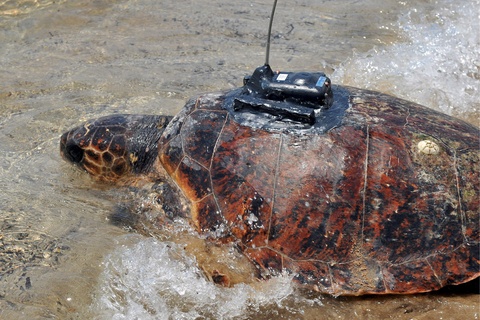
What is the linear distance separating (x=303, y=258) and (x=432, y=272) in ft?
2.07

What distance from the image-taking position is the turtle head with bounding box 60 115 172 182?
3396mm

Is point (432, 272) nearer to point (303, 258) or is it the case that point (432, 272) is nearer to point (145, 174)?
point (303, 258)

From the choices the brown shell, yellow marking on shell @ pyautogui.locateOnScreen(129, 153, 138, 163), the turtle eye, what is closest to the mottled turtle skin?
the brown shell

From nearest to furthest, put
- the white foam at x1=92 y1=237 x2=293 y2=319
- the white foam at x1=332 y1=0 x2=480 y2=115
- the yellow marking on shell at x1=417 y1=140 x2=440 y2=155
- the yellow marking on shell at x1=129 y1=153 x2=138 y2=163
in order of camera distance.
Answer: the white foam at x1=92 y1=237 x2=293 y2=319
the yellow marking on shell at x1=417 y1=140 x2=440 y2=155
the yellow marking on shell at x1=129 y1=153 x2=138 y2=163
the white foam at x1=332 y1=0 x2=480 y2=115

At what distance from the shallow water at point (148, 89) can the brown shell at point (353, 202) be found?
0.53ft

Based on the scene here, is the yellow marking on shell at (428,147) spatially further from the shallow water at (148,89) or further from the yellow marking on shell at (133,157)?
the yellow marking on shell at (133,157)

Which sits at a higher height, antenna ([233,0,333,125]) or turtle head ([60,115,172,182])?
antenna ([233,0,333,125])

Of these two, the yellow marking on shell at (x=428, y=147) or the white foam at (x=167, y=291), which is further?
the yellow marking on shell at (x=428, y=147)

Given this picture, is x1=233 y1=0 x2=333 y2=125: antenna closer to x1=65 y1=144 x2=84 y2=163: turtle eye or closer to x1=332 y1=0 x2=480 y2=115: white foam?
x1=65 y1=144 x2=84 y2=163: turtle eye

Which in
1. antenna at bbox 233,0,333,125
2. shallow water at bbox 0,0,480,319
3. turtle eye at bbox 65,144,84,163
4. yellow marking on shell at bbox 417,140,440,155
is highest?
antenna at bbox 233,0,333,125

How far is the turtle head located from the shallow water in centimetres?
14

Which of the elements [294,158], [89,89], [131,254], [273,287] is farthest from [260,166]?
[89,89]

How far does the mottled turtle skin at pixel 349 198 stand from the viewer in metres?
2.58

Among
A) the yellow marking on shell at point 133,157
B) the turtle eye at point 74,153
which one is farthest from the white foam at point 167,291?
the turtle eye at point 74,153
